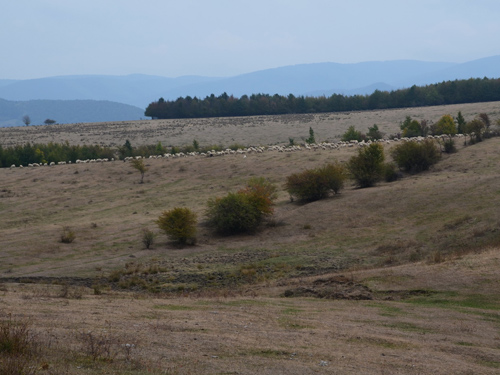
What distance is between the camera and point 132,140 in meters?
92.0

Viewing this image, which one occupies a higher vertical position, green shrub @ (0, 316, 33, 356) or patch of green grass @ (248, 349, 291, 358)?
green shrub @ (0, 316, 33, 356)

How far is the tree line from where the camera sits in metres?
106

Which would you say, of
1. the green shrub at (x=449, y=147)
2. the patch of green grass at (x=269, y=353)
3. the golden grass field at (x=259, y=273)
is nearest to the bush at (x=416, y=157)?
the golden grass field at (x=259, y=273)

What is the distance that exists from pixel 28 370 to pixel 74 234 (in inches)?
1058

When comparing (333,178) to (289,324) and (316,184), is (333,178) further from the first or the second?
(289,324)

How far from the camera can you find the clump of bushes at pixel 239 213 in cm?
3462

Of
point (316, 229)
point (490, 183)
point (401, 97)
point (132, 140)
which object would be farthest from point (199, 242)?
point (401, 97)

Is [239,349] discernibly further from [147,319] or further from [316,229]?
[316,229]

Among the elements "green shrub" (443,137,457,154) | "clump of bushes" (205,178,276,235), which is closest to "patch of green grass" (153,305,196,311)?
"clump of bushes" (205,178,276,235)

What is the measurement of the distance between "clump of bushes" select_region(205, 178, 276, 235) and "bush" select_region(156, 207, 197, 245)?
1864 mm

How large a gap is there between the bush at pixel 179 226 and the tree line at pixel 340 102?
274ft

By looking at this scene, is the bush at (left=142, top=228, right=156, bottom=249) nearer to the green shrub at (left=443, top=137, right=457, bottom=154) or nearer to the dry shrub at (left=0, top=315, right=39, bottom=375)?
the dry shrub at (left=0, top=315, right=39, bottom=375)

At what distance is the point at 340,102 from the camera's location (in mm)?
114250

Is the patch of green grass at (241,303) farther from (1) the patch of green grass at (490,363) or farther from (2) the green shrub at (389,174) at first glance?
(2) the green shrub at (389,174)
